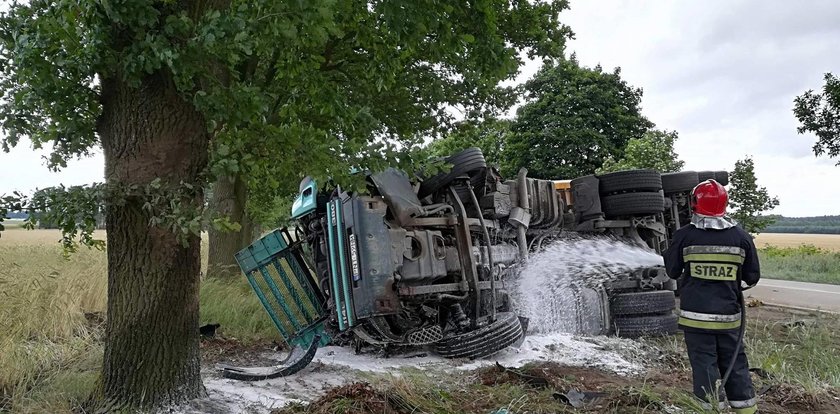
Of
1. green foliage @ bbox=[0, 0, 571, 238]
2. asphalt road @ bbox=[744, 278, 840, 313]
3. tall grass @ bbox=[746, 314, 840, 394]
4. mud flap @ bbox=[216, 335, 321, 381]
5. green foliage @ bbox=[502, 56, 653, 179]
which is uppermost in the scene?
green foliage @ bbox=[502, 56, 653, 179]

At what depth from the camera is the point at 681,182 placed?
742 cm

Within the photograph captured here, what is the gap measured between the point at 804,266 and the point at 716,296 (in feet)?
51.9

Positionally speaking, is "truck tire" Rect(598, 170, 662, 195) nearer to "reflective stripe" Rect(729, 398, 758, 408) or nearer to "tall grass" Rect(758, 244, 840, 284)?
"reflective stripe" Rect(729, 398, 758, 408)

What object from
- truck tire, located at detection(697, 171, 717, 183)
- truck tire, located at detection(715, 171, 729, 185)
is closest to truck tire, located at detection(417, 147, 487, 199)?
truck tire, located at detection(697, 171, 717, 183)

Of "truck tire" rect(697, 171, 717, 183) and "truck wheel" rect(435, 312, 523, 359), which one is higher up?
"truck tire" rect(697, 171, 717, 183)

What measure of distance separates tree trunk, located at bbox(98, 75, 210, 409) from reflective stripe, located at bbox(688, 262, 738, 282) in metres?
3.00

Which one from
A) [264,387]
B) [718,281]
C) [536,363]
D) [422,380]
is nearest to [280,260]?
[264,387]

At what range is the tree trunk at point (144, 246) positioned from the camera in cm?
366

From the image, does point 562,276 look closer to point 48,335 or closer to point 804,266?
point 48,335

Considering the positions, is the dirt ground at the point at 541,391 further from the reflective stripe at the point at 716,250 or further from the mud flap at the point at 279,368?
the reflective stripe at the point at 716,250

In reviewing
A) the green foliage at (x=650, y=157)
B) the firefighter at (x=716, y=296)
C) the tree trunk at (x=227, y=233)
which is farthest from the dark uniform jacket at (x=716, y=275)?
the green foliage at (x=650, y=157)

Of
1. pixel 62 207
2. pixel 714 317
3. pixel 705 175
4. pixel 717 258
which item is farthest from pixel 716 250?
pixel 705 175

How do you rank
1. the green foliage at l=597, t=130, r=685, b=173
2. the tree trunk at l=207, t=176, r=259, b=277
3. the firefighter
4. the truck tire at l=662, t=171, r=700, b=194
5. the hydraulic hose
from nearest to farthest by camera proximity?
the firefighter
the hydraulic hose
the truck tire at l=662, t=171, r=700, b=194
the tree trunk at l=207, t=176, r=259, b=277
the green foliage at l=597, t=130, r=685, b=173

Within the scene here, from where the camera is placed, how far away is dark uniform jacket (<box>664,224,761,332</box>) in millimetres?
3857
